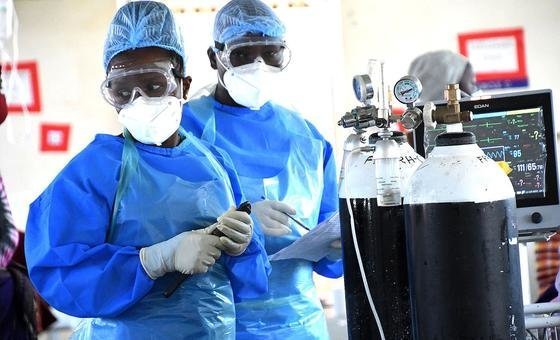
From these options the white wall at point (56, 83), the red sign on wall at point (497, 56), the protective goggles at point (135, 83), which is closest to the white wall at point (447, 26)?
the red sign on wall at point (497, 56)

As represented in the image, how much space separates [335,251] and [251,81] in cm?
52

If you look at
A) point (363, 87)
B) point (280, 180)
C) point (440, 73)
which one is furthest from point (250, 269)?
point (440, 73)

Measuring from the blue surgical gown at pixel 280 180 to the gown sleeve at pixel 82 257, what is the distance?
0.48 metres

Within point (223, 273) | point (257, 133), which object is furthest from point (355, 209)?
point (257, 133)

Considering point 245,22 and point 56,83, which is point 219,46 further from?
point 56,83

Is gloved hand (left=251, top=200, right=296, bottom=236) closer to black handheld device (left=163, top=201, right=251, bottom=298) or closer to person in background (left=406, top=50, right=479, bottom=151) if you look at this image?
black handheld device (left=163, top=201, right=251, bottom=298)

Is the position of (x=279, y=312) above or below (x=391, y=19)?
below

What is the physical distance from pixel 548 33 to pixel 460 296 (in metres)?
3.81

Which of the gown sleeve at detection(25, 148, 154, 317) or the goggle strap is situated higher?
the goggle strap

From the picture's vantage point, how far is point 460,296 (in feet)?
3.93

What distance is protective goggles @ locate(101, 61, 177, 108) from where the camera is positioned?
174 centimetres

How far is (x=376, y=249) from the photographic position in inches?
52.6

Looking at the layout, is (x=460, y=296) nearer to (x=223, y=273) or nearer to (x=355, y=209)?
(x=355, y=209)

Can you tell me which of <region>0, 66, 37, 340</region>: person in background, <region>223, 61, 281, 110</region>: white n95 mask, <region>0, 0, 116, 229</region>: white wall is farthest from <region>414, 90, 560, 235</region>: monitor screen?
<region>0, 0, 116, 229</region>: white wall
